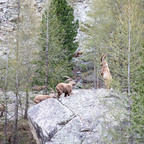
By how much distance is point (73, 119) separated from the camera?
7605 millimetres

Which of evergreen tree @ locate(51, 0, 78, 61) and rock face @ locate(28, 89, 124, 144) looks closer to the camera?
rock face @ locate(28, 89, 124, 144)

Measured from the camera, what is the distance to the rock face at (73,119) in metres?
7.05

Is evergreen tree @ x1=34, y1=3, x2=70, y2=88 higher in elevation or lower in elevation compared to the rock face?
higher

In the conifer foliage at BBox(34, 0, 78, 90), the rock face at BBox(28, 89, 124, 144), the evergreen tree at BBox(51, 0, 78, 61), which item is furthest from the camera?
the evergreen tree at BBox(51, 0, 78, 61)

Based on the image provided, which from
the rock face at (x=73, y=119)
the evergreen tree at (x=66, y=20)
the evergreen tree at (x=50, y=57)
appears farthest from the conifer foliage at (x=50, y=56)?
the rock face at (x=73, y=119)

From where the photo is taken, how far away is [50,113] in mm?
8117

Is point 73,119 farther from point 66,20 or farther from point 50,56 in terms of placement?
point 66,20

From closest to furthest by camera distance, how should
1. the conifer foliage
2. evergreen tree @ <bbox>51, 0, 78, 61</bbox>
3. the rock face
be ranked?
the rock face → the conifer foliage → evergreen tree @ <bbox>51, 0, 78, 61</bbox>

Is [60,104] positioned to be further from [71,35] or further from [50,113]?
[71,35]

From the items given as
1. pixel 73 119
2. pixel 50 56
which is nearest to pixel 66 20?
pixel 50 56

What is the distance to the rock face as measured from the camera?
705 centimetres

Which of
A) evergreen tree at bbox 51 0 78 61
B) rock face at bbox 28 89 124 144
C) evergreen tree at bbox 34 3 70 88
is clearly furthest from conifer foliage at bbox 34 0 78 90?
rock face at bbox 28 89 124 144

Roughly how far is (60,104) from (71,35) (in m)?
9.59

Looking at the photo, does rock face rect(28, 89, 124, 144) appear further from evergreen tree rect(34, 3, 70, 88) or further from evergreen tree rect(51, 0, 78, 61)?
evergreen tree rect(51, 0, 78, 61)
